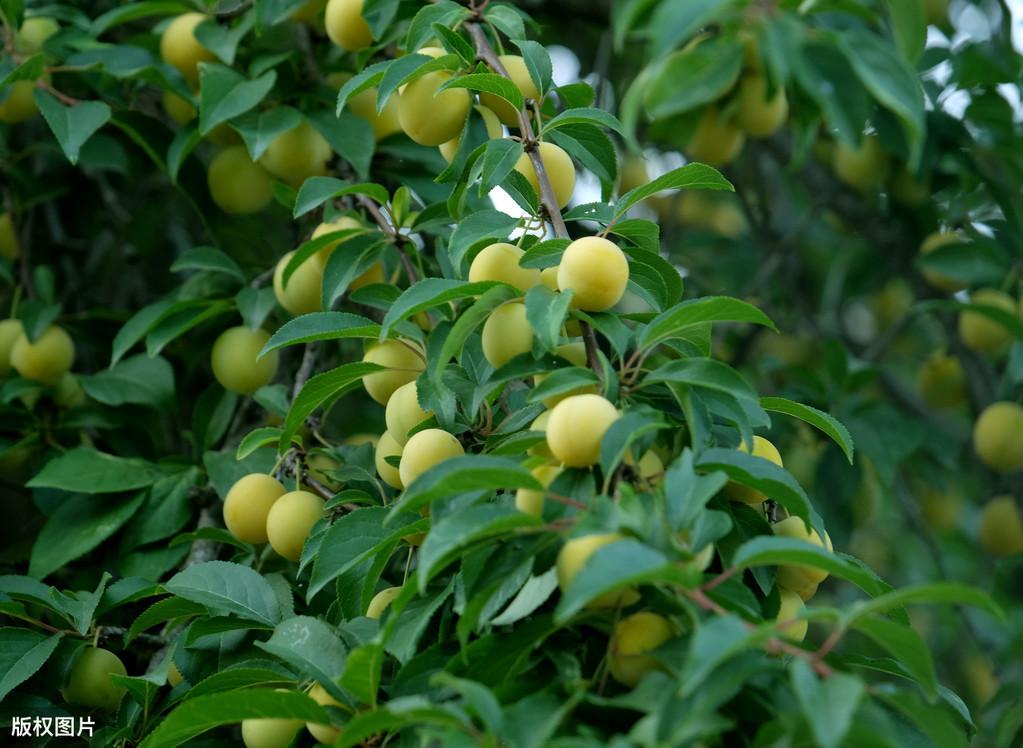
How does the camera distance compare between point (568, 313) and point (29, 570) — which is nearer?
point (568, 313)

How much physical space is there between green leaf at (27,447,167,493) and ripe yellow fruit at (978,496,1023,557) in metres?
1.35

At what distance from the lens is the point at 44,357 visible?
4.54ft

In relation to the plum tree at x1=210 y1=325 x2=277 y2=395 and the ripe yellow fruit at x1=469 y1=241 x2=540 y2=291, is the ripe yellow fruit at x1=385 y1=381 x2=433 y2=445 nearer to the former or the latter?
the ripe yellow fruit at x1=469 y1=241 x2=540 y2=291

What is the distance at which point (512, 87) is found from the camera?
900mm

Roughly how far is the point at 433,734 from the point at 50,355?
0.92 m

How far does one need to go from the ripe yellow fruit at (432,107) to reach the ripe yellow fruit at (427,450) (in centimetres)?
29

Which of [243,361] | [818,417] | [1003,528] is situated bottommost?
[1003,528]

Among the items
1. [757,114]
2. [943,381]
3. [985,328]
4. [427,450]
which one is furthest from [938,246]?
[427,450]

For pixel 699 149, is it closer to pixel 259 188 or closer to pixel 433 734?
pixel 259 188

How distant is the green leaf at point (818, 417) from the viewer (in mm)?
833

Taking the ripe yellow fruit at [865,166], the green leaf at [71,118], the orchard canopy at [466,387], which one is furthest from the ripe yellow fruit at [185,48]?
the ripe yellow fruit at [865,166]

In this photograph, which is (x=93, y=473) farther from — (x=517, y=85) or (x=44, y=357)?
(x=517, y=85)

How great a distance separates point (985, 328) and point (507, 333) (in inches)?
51.6

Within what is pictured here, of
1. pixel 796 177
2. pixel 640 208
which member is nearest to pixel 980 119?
pixel 796 177
